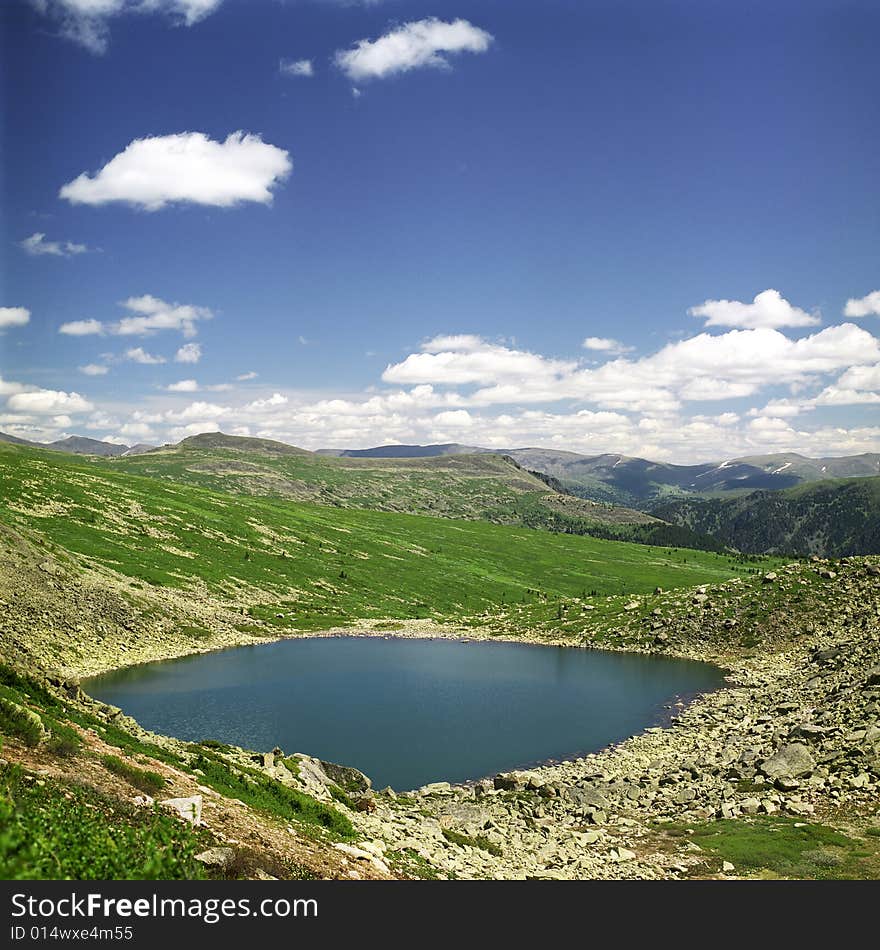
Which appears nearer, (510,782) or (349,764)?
(510,782)

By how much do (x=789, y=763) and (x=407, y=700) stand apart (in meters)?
38.2

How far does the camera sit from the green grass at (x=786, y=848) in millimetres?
25312

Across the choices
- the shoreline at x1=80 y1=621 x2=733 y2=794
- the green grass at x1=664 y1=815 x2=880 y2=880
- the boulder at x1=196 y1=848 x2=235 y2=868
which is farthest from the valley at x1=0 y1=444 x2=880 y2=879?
A: the shoreline at x1=80 y1=621 x2=733 y2=794

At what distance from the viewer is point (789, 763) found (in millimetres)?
38562

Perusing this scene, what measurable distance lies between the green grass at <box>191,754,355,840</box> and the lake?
19856mm

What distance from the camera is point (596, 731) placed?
58.9 m

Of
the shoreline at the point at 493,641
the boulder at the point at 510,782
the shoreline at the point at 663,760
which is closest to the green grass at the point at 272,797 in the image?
the shoreline at the point at 663,760

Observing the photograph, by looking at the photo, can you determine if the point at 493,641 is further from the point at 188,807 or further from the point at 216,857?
the point at 216,857

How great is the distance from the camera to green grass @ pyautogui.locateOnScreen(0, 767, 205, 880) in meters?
10.7

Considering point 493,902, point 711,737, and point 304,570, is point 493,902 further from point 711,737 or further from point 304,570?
point 304,570

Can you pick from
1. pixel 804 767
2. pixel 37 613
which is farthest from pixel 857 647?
pixel 37 613

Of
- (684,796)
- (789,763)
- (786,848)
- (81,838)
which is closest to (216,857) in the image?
(81,838)

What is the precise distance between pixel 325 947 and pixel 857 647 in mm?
74426

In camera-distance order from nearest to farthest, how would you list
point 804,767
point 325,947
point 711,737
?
point 325,947 → point 804,767 → point 711,737
